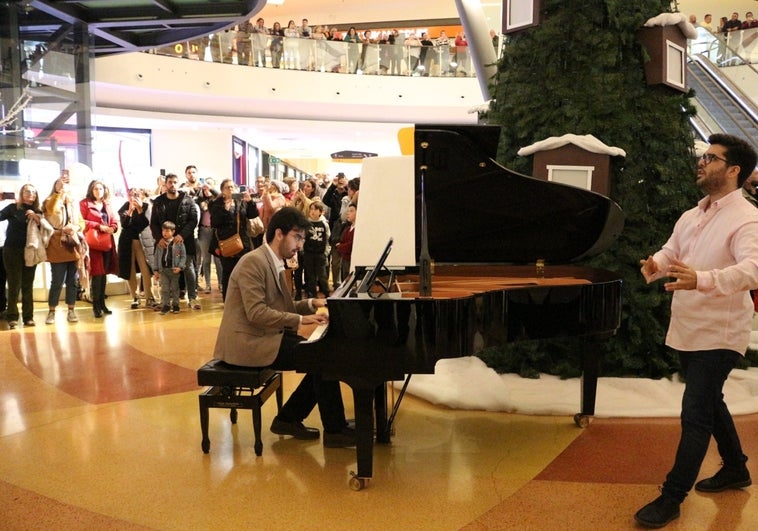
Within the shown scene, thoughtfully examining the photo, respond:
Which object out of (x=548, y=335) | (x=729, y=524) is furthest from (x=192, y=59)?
(x=729, y=524)

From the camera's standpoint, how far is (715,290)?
2541mm

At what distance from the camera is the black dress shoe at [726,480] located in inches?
128

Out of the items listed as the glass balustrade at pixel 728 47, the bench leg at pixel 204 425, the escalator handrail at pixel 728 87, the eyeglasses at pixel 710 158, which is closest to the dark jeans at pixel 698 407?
the eyeglasses at pixel 710 158

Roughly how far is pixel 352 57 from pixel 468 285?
1459 centimetres

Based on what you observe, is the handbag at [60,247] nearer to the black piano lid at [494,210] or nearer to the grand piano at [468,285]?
the grand piano at [468,285]

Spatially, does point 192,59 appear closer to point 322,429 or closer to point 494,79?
point 494,79

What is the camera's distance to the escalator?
9.39 meters

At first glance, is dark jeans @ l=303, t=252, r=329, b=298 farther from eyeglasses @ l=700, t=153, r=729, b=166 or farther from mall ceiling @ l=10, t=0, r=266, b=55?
eyeglasses @ l=700, t=153, r=729, b=166

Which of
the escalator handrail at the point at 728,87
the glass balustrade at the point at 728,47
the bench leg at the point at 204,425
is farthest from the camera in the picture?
the glass balustrade at the point at 728,47

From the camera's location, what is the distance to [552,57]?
5328 millimetres

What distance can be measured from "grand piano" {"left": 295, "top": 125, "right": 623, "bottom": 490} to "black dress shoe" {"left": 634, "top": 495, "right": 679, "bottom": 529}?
1.03 m

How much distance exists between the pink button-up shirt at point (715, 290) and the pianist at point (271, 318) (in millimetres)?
1798

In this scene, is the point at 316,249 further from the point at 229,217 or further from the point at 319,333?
the point at 319,333

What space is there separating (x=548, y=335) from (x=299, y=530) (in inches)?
67.1
